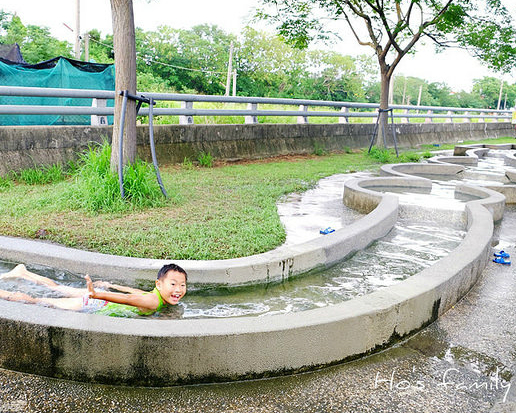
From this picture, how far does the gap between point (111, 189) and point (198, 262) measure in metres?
2.74

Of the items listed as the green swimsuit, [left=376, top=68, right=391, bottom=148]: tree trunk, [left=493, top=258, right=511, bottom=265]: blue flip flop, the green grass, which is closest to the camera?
the green swimsuit

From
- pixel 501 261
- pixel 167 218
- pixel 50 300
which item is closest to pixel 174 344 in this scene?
pixel 50 300

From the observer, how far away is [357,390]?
9.62 ft

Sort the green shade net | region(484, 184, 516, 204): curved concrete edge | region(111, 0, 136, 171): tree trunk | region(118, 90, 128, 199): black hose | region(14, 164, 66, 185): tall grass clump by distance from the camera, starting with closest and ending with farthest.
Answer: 1. region(118, 90, 128, 199): black hose
2. region(111, 0, 136, 171): tree trunk
3. region(14, 164, 66, 185): tall grass clump
4. region(484, 184, 516, 204): curved concrete edge
5. the green shade net

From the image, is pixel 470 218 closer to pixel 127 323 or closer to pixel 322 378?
pixel 322 378

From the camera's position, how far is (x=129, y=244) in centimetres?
501

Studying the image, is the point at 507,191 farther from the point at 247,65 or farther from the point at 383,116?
the point at 247,65

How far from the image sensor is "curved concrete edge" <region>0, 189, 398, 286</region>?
427 cm

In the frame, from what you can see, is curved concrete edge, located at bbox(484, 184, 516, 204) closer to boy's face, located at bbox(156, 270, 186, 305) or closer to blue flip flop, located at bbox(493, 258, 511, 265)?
blue flip flop, located at bbox(493, 258, 511, 265)

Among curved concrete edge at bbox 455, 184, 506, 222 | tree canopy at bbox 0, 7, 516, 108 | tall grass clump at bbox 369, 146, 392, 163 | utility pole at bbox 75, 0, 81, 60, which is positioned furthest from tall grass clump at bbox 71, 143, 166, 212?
tree canopy at bbox 0, 7, 516, 108

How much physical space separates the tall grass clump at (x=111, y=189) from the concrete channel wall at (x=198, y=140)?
188 cm

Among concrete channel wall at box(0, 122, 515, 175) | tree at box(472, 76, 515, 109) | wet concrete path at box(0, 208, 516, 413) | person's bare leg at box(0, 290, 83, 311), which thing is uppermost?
tree at box(472, 76, 515, 109)

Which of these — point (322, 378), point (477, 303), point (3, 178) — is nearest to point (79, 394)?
point (322, 378)

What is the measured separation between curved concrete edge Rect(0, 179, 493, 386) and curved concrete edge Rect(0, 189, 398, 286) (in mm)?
1211
